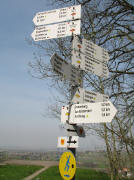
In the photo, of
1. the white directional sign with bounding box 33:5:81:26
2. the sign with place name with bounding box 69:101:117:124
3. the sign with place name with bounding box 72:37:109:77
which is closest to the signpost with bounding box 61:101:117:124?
the sign with place name with bounding box 69:101:117:124

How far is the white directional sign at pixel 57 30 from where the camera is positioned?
2903 mm

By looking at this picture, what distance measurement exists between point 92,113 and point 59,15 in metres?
1.76

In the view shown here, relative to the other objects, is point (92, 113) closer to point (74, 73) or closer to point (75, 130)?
point (75, 130)

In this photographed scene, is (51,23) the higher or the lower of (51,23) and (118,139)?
the higher

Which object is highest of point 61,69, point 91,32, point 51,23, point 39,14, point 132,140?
point 91,32

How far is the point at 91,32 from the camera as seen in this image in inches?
230

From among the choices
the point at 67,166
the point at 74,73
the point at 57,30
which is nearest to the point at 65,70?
the point at 74,73

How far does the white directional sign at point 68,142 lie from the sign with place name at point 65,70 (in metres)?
0.77

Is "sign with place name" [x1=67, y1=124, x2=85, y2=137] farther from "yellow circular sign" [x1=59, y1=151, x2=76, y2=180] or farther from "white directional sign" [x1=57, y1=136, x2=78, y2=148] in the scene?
"yellow circular sign" [x1=59, y1=151, x2=76, y2=180]

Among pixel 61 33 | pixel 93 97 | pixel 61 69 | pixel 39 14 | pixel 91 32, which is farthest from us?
pixel 91 32

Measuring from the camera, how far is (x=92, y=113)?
2.43m

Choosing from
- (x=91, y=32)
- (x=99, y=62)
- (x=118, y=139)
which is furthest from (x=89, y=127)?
(x=99, y=62)

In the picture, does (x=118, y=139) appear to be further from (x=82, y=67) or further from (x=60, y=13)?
(x=60, y=13)

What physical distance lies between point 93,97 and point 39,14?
181 centimetres
